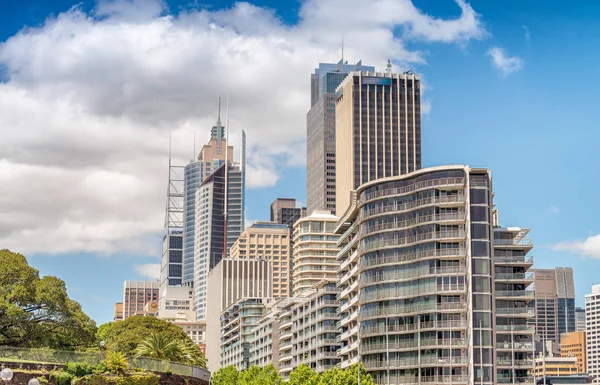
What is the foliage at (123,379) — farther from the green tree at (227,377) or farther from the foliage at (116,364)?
the green tree at (227,377)

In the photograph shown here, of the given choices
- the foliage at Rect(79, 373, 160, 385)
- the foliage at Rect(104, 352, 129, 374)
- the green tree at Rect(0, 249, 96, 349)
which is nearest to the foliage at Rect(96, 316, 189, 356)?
the green tree at Rect(0, 249, 96, 349)

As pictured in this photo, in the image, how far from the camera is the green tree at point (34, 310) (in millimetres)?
106250

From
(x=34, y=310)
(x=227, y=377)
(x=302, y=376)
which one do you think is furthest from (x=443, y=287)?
(x=227, y=377)

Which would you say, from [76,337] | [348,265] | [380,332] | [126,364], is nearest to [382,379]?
[380,332]

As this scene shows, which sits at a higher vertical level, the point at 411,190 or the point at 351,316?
the point at 411,190

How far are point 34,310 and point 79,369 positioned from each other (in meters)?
24.2

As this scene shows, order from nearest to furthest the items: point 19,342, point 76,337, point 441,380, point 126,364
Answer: point 126,364
point 19,342
point 76,337
point 441,380

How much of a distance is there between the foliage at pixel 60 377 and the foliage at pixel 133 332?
7214 cm

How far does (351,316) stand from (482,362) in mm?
28383

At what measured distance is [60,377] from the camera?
278 feet

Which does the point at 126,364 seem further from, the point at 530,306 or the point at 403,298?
the point at 530,306

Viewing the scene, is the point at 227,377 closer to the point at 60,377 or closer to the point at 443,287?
the point at 443,287

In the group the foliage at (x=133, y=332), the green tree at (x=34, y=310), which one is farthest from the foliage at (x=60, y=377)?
the foliage at (x=133, y=332)

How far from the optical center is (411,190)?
484 ft
